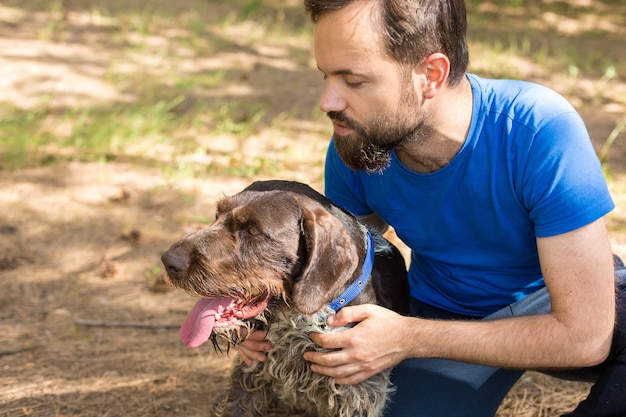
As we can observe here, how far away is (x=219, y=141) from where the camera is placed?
6504 mm

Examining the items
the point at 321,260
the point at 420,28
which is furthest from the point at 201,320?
the point at 420,28

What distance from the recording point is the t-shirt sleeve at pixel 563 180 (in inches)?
112

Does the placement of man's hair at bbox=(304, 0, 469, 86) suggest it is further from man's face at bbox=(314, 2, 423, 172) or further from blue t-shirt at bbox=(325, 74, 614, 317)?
blue t-shirt at bbox=(325, 74, 614, 317)

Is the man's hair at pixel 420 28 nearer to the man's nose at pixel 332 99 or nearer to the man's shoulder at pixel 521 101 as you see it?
the man's shoulder at pixel 521 101

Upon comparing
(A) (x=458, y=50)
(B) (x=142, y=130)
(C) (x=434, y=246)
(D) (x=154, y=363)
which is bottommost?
(D) (x=154, y=363)

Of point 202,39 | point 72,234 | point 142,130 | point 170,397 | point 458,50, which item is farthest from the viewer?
point 202,39

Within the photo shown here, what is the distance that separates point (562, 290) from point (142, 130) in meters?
4.43

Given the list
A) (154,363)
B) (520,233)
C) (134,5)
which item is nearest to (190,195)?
(154,363)

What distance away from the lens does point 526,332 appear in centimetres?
302

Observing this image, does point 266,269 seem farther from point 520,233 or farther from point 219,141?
point 219,141

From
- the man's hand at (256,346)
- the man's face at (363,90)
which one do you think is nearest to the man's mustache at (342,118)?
the man's face at (363,90)

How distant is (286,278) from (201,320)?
0.39 m

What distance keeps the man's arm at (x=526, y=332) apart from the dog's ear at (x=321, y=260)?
0.56ft

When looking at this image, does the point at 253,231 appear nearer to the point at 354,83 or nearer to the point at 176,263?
the point at 176,263
